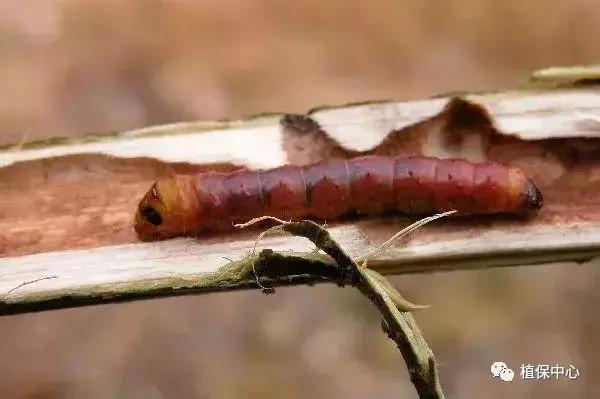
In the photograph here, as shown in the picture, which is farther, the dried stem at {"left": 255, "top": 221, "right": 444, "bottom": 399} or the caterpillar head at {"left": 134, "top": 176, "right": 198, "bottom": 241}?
the caterpillar head at {"left": 134, "top": 176, "right": 198, "bottom": 241}

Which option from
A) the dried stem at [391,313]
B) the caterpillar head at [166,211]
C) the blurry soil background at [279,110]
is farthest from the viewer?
the blurry soil background at [279,110]

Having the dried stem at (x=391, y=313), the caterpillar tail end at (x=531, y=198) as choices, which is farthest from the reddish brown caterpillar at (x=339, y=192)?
the dried stem at (x=391, y=313)

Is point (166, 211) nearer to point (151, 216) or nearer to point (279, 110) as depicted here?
point (151, 216)

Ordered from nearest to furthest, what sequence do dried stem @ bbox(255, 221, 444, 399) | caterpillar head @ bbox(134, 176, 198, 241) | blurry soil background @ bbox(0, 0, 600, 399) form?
dried stem @ bbox(255, 221, 444, 399)
caterpillar head @ bbox(134, 176, 198, 241)
blurry soil background @ bbox(0, 0, 600, 399)

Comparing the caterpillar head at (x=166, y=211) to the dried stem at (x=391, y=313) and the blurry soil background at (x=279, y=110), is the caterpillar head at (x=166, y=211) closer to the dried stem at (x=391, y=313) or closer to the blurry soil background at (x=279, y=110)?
the dried stem at (x=391, y=313)

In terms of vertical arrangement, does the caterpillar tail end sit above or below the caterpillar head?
below

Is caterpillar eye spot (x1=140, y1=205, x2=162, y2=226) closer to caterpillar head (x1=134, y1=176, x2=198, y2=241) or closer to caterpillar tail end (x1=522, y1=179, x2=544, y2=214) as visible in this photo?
caterpillar head (x1=134, y1=176, x2=198, y2=241)

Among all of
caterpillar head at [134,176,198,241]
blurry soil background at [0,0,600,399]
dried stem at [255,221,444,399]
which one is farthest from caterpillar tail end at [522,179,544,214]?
blurry soil background at [0,0,600,399]

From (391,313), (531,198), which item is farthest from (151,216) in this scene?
(531,198)

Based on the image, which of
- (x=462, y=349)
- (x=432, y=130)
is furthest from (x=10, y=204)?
(x=462, y=349)
